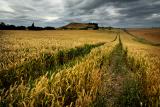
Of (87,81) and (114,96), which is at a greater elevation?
(87,81)

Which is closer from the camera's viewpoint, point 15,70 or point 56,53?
point 15,70

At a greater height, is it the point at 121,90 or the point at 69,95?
the point at 69,95

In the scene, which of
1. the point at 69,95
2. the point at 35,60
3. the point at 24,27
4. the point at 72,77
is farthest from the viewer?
the point at 24,27

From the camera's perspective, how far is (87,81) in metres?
6.09

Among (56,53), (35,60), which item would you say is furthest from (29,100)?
(56,53)

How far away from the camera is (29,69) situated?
26.3 feet

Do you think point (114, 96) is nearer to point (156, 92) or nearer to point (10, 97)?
point (156, 92)

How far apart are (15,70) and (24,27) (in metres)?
92.5

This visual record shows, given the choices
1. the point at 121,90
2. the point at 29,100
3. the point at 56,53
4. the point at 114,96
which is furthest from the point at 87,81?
Result: the point at 56,53

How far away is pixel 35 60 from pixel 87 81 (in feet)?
10.7

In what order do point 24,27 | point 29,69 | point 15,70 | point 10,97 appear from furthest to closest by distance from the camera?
1. point 24,27
2. point 29,69
3. point 15,70
4. point 10,97

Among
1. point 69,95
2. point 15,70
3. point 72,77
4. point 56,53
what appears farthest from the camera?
point 56,53

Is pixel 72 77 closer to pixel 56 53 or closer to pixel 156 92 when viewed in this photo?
pixel 156 92

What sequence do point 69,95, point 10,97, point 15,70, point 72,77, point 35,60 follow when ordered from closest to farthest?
point 10,97 < point 69,95 < point 72,77 < point 15,70 < point 35,60
